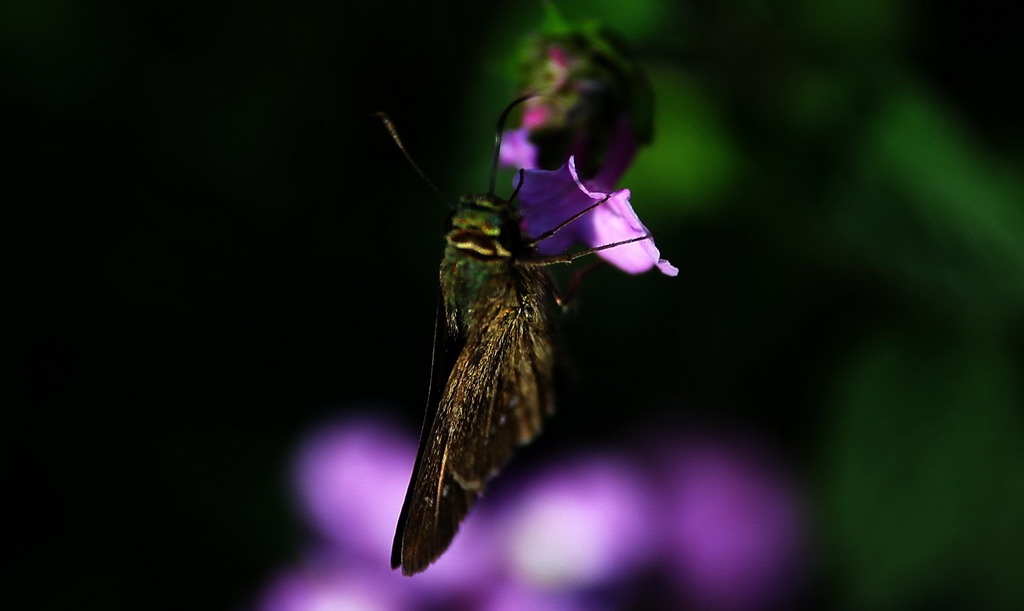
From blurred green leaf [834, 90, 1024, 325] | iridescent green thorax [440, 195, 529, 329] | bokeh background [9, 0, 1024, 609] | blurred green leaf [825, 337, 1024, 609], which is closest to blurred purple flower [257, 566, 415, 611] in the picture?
bokeh background [9, 0, 1024, 609]

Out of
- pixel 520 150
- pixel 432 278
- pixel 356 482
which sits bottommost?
pixel 356 482

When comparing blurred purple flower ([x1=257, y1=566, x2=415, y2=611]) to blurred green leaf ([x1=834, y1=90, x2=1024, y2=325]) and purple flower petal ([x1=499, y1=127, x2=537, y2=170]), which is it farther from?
blurred green leaf ([x1=834, y1=90, x2=1024, y2=325])

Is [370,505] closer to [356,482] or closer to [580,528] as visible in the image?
[356,482]

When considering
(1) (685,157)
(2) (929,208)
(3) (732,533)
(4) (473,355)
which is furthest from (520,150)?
(3) (732,533)

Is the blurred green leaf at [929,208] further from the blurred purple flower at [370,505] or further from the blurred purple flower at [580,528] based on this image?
the blurred purple flower at [370,505]

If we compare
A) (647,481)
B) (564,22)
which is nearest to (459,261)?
(564,22)

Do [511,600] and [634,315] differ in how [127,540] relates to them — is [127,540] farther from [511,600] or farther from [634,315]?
[634,315]
